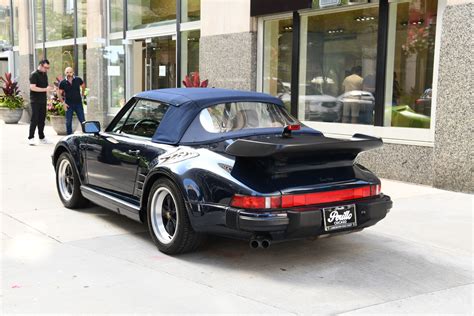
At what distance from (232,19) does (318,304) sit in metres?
8.90

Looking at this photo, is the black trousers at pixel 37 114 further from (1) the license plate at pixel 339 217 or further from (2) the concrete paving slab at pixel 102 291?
(1) the license plate at pixel 339 217

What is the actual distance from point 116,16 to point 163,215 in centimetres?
1280

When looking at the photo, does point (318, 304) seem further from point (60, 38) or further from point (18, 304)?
point (60, 38)

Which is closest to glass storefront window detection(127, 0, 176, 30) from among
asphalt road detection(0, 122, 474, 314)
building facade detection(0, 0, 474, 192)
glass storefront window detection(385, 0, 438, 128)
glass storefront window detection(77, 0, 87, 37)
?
building facade detection(0, 0, 474, 192)

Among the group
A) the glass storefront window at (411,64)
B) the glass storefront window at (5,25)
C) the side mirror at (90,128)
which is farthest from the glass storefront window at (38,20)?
the side mirror at (90,128)

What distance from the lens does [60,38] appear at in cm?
1961

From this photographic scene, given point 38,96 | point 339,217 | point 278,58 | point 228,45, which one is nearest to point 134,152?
point 339,217

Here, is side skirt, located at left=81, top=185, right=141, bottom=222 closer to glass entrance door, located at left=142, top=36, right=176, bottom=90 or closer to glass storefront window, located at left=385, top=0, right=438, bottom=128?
glass storefront window, located at left=385, top=0, right=438, bottom=128

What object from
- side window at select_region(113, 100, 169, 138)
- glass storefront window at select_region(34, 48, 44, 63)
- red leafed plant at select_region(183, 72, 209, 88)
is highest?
glass storefront window at select_region(34, 48, 44, 63)

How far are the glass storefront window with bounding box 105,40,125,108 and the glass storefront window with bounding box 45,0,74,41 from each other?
2.95 m

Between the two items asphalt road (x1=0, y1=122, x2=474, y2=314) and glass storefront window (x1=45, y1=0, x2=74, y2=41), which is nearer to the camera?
asphalt road (x1=0, y1=122, x2=474, y2=314)

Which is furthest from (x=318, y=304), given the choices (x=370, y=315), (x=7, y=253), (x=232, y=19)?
(x=232, y=19)

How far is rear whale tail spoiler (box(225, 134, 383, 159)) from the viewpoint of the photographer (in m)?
4.07

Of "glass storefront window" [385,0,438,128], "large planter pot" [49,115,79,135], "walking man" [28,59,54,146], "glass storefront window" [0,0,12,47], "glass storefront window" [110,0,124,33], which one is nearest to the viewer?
"glass storefront window" [385,0,438,128]
